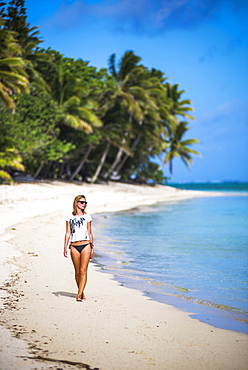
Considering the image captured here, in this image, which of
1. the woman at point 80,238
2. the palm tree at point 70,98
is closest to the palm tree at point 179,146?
the palm tree at point 70,98

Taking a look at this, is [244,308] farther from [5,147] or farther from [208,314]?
[5,147]

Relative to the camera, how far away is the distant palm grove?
22203 mm

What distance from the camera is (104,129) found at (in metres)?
31.8

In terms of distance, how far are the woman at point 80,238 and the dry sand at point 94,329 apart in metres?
0.31

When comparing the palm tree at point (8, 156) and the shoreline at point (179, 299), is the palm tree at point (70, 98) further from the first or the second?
the shoreline at point (179, 299)

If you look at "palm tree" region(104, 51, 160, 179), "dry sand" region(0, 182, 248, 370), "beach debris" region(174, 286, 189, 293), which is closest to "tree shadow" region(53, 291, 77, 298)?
"dry sand" region(0, 182, 248, 370)

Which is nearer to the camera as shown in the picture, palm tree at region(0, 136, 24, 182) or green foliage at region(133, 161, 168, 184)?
palm tree at region(0, 136, 24, 182)

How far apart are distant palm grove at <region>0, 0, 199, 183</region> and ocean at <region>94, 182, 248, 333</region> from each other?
9377 mm

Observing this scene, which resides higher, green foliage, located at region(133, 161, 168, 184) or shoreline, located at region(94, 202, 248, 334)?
green foliage, located at region(133, 161, 168, 184)

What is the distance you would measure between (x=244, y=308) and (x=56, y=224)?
27.6ft

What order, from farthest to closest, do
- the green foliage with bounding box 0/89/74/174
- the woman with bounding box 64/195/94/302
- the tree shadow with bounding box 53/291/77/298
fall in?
1. the green foliage with bounding box 0/89/74/174
2. the tree shadow with bounding box 53/291/77/298
3. the woman with bounding box 64/195/94/302

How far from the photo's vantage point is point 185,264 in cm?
855

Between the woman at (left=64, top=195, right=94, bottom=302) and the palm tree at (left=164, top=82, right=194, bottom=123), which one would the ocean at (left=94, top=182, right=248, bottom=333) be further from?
the palm tree at (left=164, top=82, right=194, bottom=123)

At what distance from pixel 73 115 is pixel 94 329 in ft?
79.9
